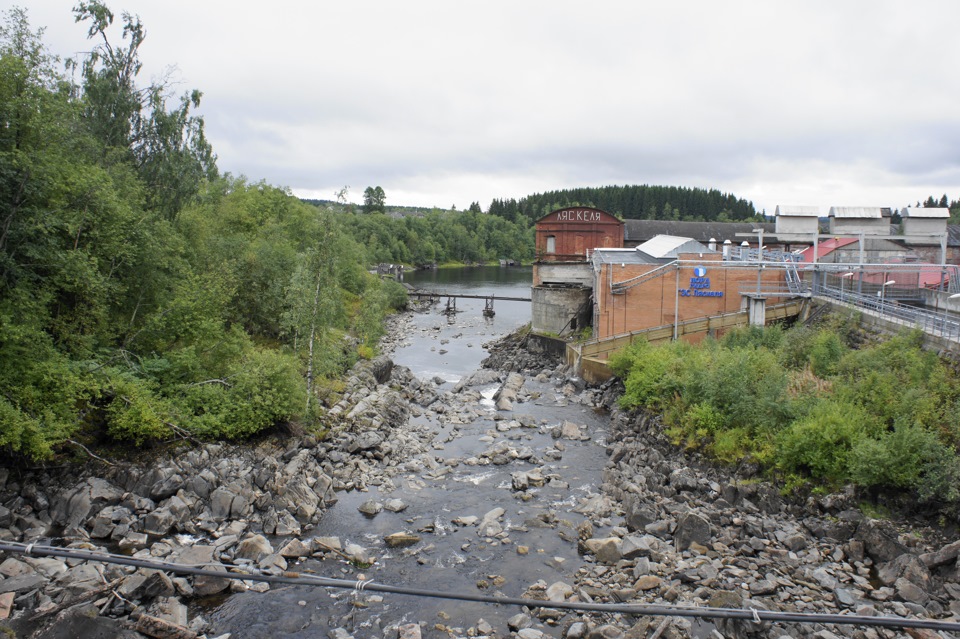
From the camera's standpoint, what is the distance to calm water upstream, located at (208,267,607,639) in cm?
1273

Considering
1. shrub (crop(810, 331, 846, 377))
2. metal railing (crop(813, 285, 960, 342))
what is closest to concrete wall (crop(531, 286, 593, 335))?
metal railing (crop(813, 285, 960, 342))

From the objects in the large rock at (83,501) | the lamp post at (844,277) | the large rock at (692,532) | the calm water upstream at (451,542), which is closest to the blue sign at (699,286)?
the lamp post at (844,277)

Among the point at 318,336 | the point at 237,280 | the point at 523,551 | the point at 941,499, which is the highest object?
the point at 237,280

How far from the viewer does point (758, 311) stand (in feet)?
108

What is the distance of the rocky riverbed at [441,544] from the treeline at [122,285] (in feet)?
5.55

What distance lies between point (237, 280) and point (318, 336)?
6.07 meters

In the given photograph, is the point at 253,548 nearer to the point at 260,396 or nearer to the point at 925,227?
the point at 260,396

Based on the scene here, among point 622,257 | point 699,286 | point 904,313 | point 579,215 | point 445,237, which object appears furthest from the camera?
point 445,237

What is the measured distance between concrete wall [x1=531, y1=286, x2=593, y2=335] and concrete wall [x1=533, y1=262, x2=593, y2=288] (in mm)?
1550

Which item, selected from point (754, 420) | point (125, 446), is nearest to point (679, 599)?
point (754, 420)

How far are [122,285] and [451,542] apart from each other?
44.2 ft

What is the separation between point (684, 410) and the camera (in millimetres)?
22891

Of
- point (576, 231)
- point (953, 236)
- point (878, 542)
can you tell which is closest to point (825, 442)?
point (878, 542)

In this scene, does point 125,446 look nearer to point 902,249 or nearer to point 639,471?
point 639,471
